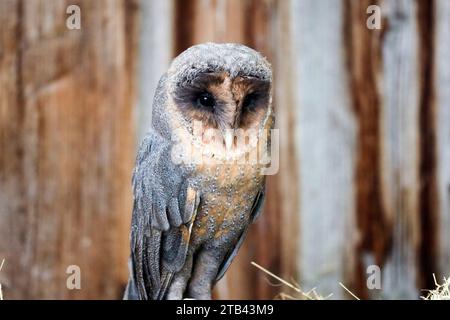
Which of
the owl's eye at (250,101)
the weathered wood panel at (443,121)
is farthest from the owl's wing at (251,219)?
the weathered wood panel at (443,121)

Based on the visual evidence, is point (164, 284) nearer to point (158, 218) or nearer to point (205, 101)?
point (158, 218)

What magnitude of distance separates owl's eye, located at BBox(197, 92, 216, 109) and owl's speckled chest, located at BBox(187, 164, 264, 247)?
14 cm

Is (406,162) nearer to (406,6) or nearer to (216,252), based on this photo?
(406,6)

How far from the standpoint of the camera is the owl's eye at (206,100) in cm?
191

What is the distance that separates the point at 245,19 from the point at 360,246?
31.7 inches

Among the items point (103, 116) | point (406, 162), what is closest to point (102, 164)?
point (103, 116)

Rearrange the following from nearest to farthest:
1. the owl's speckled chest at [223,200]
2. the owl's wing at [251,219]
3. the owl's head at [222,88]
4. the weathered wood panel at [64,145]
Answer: the owl's head at [222,88] < the owl's speckled chest at [223,200] < the owl's wing at [251,219] < the weathered wood panel at [64,145]

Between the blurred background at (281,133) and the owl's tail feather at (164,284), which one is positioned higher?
the blurred background at (281,133)

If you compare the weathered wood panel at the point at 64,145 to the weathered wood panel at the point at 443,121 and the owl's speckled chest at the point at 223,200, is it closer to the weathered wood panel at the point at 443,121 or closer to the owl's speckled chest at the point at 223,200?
the owl's speckled chest at the point at 223,200

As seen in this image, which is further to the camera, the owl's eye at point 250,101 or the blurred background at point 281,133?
the blurred background at point 281,133

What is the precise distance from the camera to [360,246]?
2.65m

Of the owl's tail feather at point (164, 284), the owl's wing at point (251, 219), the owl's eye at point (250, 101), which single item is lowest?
the owl's tail feather at point (164, 284)

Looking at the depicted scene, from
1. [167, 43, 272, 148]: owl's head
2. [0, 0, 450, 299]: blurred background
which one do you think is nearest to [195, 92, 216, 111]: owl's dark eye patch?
[167, 43, 272, 148]: owl's head

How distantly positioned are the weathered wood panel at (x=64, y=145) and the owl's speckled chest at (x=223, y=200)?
24.8 inches
